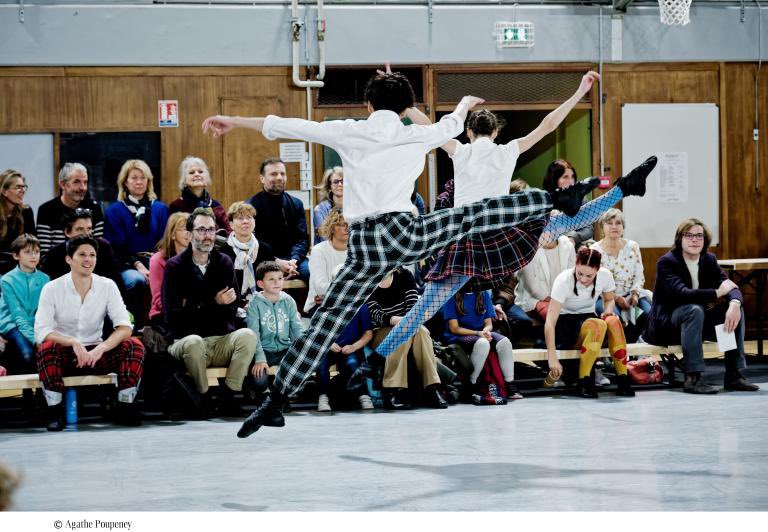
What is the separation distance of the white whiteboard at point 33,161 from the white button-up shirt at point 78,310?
2.39m

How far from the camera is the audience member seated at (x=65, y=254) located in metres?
5.93

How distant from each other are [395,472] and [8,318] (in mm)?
2683

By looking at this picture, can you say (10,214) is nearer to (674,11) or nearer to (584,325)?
(584,325)

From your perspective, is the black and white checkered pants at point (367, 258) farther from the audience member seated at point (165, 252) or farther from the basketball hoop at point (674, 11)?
the basketball hoop at point (674, 11)

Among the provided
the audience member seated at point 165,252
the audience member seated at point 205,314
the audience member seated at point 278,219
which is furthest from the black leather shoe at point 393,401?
the audience member seated at point 165,252

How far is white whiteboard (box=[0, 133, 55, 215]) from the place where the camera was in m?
7.75

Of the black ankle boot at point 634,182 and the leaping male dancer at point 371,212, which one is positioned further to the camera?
the black ankle boot at point 634,182

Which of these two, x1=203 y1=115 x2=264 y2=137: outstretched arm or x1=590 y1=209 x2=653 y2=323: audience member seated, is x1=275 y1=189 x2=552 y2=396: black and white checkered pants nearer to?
x1=203 y1=115 x2=264 y2=137: outstretched arm

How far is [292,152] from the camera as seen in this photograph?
26.6 ft

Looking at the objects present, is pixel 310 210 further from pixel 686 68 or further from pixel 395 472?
pixel 395 472

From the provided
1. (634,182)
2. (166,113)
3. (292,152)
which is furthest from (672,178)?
(634,182)

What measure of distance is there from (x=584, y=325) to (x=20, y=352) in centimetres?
323

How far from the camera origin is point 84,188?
6.37m

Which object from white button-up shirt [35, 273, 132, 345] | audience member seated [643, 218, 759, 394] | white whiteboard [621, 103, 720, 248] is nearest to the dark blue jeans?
white button-up shirt [35, 273, 132, 345]
